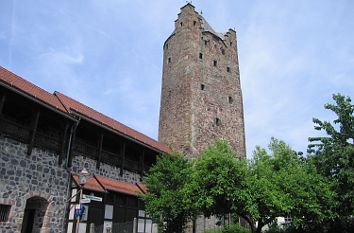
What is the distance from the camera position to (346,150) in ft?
66.8

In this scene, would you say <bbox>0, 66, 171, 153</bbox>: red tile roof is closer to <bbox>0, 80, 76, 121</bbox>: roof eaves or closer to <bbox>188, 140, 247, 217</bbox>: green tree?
<bbox>0, 80, 76, 121</bbox>: roof eaves

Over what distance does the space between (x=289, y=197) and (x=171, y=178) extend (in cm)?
649

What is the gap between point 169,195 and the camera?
61.7 feet

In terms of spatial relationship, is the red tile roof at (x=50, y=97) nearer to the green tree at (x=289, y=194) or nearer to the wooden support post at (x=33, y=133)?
the wooden support post at (x=33, y=133)

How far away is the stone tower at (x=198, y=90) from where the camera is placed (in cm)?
3023

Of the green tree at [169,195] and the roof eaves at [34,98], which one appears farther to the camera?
the green tree at [169,195]

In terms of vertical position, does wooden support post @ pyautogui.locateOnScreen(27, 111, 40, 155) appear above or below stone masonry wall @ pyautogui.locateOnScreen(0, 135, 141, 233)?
above

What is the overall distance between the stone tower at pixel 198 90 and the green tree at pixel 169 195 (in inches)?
341

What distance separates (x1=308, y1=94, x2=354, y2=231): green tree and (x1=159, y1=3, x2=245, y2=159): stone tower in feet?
32.1

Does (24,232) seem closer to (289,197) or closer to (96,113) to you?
(96,113)

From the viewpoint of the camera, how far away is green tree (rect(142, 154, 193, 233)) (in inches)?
731

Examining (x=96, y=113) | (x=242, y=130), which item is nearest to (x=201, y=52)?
(x=242, y=130)

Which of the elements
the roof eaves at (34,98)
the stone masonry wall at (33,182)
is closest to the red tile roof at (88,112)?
the roof eaves at (34,98)

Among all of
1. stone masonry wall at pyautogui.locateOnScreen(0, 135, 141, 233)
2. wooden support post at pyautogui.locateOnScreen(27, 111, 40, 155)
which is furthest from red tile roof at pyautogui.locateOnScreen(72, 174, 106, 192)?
wooden support post at pyautogui.locateOnScreen(27, 111, 40, 155)
